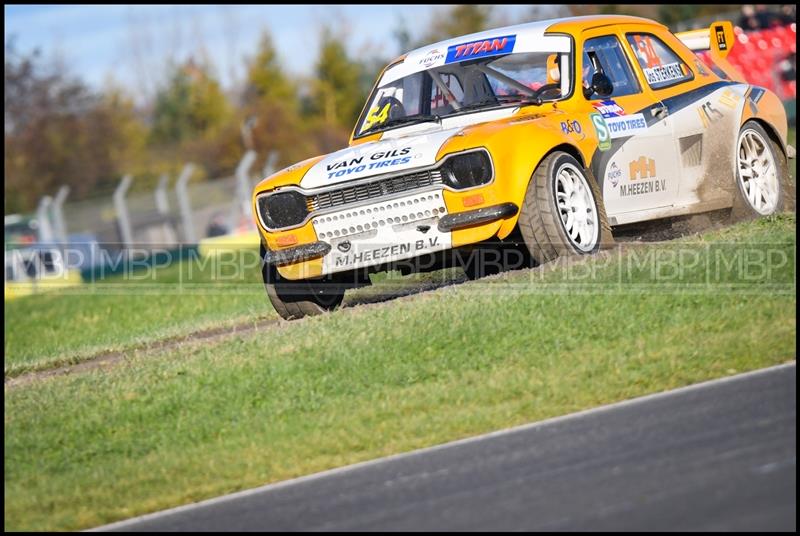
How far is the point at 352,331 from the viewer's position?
7465 millimetres

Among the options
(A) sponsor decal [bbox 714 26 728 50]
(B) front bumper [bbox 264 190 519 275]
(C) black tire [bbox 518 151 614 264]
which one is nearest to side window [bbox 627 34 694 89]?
(A) sponsor decal [bbox 714 26 728 50]

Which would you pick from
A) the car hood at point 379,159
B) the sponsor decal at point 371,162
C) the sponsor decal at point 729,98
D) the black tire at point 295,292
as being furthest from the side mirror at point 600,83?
the black tire at point 295,292

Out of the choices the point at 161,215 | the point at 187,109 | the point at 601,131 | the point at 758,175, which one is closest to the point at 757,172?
the point at 758,175

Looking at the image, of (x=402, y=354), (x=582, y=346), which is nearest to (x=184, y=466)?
(x=402, y=354)

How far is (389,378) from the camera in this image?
670 cm

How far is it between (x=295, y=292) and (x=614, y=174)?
2335mm

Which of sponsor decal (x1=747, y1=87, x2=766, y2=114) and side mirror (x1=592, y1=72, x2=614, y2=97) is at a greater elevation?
side mirror (x1=592, y1=72, x2=614, y2=97)

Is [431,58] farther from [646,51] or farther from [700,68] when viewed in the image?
[700,68]

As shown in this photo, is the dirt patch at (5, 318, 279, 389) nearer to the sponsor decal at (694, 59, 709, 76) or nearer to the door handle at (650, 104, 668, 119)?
the door handle at (650, 104, 668, 119)

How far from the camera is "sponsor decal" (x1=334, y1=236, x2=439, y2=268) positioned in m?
7.92

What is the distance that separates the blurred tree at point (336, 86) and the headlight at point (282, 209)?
48.6 m

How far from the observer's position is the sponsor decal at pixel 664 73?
9516mm

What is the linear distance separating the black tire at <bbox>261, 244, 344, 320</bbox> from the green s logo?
206 centimetres

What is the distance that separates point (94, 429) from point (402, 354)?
1.68 meters
